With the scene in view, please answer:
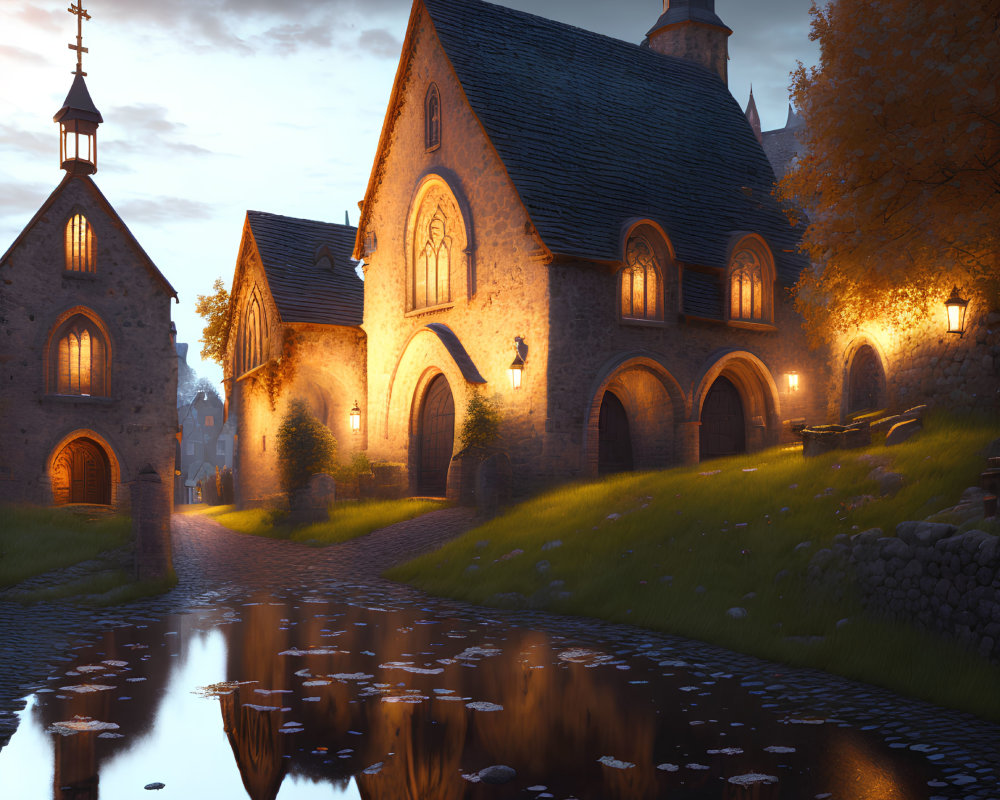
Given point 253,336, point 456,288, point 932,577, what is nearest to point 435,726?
point 932,577

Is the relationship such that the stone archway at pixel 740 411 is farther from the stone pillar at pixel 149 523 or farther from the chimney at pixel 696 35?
the stone pillar at pixel 149 523

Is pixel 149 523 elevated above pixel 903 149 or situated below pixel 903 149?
below

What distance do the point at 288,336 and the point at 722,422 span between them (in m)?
14.2

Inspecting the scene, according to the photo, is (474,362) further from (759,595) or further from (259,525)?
(759,595)

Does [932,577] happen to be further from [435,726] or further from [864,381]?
[864,381]

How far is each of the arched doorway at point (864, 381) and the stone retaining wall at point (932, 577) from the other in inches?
515

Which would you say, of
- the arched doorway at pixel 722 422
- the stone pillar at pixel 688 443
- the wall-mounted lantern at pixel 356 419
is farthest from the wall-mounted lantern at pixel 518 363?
the wall-mounted lantern at pixel 356 419

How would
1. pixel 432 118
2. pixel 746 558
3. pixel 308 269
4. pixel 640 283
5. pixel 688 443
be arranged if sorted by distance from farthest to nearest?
1. pixel 308 269
2. pixel 432 118
3. pixel 688 443
4. pixel 640 283
5. pixel 746 558

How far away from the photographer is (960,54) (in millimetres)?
13305

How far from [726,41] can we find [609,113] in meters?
9.75

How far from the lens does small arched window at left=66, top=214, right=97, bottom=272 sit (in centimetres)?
2802

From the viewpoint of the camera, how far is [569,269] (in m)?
21.4

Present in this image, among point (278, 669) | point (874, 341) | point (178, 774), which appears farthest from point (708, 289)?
point (178, 774)

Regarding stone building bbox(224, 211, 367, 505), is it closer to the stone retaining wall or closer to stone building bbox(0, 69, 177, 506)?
stone building bbox(0, 69, 177, 506)
